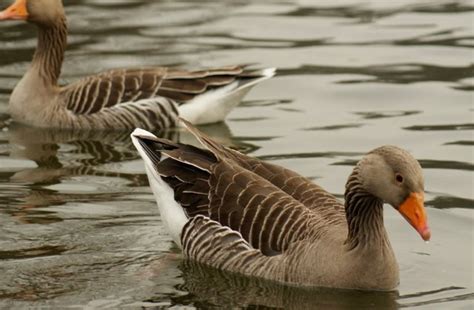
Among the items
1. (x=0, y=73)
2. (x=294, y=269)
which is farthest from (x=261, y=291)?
(x=0, y=73)

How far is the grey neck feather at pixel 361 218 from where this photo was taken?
1007 centimetres

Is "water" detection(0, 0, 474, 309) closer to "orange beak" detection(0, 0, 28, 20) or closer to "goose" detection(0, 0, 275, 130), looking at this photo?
"goose" detection(0, 0, 275, 130)

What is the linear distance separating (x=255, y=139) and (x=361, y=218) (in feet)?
16.2

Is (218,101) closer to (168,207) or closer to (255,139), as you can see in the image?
(255,139)

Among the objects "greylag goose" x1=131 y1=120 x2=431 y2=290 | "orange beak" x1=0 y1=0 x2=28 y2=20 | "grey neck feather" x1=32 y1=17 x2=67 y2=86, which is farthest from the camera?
"grey neck feather" x1=32 y1=17 x2=67 y2=86

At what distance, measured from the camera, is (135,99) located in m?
15.6

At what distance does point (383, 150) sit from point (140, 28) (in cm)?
1060

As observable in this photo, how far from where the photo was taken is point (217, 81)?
50.9ft

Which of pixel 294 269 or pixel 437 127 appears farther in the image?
pixel 437 127

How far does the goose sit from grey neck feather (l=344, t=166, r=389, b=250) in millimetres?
5353

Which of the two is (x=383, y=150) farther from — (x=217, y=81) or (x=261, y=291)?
(x=217, y=81)

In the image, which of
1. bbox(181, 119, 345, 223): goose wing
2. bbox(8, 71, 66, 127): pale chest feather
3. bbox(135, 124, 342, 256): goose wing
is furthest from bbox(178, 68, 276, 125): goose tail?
bbox(181, 119, 345, 223): goose wing

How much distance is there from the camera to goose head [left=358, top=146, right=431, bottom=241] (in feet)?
31.6

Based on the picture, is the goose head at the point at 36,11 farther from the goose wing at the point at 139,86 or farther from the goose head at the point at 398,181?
the goose head at the point at 398,181
